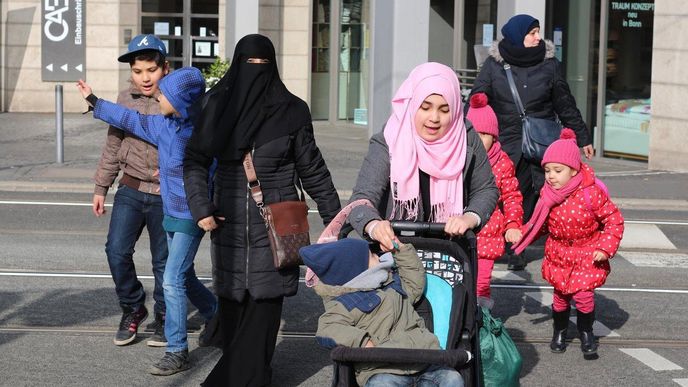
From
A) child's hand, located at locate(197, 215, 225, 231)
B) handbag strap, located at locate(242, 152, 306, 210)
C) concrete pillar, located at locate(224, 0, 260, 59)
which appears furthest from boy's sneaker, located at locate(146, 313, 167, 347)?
concrete pillar, located at locate(224, 0, 260, 59)

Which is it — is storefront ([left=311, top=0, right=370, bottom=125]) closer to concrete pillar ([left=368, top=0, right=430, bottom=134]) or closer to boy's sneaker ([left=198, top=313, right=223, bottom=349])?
concrete pillar ([left=368, top=0, right=430, bottom=134])

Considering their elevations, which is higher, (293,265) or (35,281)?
(293,265)

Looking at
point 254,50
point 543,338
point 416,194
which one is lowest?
point 543,338

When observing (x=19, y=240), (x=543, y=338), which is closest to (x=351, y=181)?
(x=19, y=240)

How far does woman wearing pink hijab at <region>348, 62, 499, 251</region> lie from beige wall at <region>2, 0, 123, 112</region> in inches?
842

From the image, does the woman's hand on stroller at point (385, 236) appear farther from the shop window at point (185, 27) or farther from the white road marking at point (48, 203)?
the shop window at point (185, 27)

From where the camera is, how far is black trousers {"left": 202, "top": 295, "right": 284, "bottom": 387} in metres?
6.77

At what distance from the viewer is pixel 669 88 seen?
18891 mm

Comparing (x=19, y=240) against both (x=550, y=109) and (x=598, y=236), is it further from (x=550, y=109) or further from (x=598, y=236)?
(x=598, y=236)

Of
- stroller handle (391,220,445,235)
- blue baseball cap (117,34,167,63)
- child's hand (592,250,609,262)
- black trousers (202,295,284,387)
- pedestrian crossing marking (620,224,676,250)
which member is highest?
blue baseball cap (117,34,167,63)

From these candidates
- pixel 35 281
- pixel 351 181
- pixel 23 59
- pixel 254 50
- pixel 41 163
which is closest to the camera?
pixel 254 50

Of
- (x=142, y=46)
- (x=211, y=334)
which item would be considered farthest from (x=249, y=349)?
(x=142, y=46)

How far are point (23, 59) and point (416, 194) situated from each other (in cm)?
2218

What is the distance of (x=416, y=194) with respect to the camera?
6062mm
